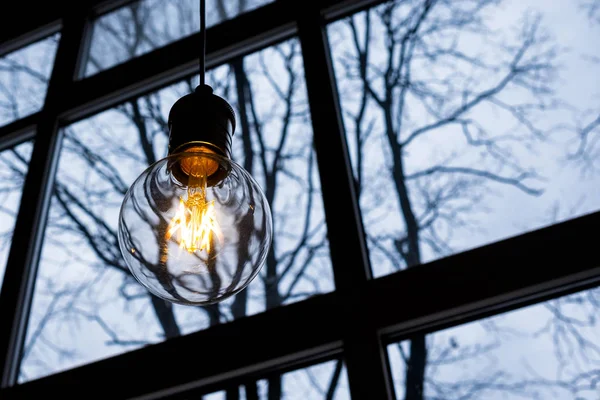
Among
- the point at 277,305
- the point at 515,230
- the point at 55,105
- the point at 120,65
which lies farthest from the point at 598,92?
the point at 55,105

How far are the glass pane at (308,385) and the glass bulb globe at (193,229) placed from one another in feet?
2.54

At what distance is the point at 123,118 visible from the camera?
246 centimetres

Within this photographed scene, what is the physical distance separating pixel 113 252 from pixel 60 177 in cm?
44

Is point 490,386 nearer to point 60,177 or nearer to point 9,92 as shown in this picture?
point 60,177

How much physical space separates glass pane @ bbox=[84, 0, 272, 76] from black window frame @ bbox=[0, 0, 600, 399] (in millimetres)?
494

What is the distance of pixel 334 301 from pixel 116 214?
0.88 metres

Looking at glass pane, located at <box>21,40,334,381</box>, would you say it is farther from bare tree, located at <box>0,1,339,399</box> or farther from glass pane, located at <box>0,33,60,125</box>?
glass pane, located at <box>0,33,60,125</box>

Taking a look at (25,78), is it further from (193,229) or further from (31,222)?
(193,229)

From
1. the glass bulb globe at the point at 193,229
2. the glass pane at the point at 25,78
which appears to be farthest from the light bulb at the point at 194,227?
the glass pane at the point at 25,78

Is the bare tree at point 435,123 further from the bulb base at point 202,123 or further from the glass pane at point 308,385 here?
the bulb base at point 202,123

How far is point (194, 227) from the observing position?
2.81ft

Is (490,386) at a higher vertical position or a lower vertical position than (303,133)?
lower

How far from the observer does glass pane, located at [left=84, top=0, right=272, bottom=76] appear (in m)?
2.66

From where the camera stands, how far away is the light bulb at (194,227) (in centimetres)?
85
